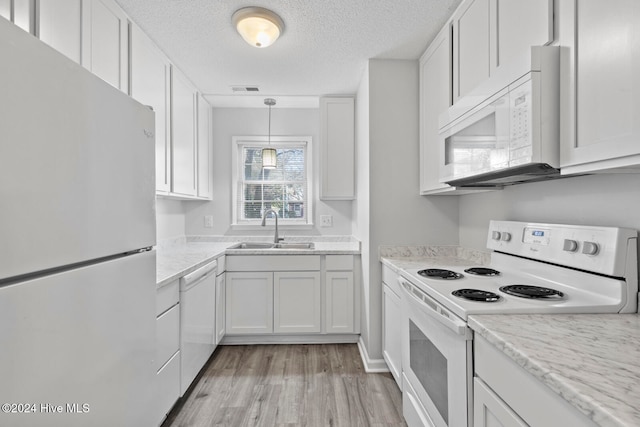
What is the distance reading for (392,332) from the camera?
2.12m

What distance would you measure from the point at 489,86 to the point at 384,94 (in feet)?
3.74

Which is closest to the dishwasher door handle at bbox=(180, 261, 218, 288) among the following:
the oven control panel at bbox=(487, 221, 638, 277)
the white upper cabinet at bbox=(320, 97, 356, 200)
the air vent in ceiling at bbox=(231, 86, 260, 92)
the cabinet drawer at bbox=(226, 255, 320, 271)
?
the cabinet drawer at bbox=(226, 255, 320, 271)

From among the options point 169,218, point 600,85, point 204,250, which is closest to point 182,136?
point 169,218

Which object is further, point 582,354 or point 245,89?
point 245,89

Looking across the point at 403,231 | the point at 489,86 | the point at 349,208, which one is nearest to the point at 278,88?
the point at 349,208

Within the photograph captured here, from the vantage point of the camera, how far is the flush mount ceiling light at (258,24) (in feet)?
5.87

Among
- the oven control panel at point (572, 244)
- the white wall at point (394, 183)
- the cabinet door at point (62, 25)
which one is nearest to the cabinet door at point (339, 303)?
the white wall at point (394, 183)

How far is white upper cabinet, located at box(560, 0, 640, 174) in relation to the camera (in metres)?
0.82

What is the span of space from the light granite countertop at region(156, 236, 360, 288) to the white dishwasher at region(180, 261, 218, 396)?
0.29 ft

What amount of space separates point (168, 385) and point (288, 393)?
77 centimetres

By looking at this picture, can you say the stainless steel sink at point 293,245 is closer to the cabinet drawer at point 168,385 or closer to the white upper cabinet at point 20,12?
the cabinet drawer at point 168,385

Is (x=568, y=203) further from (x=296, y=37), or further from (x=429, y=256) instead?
(x=296, y=37)

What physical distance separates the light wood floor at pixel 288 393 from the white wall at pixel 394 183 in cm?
33

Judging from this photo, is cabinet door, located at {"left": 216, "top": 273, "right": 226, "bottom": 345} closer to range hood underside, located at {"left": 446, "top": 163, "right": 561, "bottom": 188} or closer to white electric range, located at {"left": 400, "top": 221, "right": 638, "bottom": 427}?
white electric range, located at {"left": 400, "top": 221, "right": 638, "bottom": 427}
